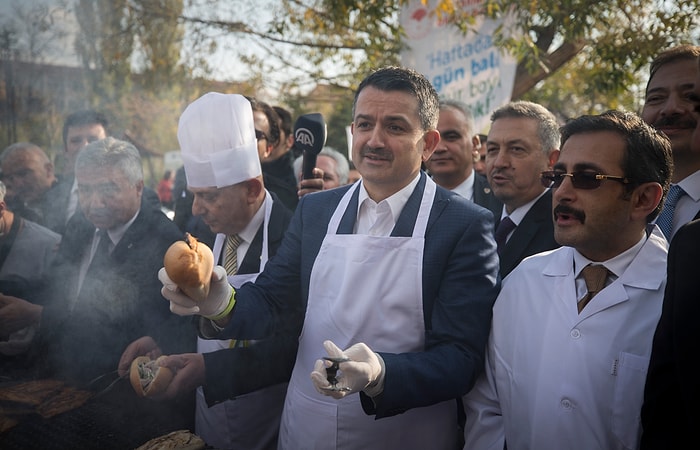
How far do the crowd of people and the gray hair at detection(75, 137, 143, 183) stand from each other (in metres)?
0.01

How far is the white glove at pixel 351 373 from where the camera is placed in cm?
174

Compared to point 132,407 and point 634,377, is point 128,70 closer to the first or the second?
point 132,407

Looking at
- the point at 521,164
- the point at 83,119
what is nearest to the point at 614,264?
the point at 521,164

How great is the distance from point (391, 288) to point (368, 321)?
17 centimetres

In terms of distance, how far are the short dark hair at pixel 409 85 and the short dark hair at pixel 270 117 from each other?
1.69 meters

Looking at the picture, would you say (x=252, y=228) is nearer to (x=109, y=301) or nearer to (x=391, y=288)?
(x=109, y=301)

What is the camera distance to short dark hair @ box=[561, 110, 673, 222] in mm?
2117

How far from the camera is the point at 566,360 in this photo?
2016mm

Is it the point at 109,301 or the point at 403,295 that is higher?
the point at 403,295

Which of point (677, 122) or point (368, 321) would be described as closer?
point (368, 321)

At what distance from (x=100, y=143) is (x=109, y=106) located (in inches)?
103

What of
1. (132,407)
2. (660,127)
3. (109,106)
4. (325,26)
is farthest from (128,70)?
(660,127)

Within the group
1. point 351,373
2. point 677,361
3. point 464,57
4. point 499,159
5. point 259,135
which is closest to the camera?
point 677,361

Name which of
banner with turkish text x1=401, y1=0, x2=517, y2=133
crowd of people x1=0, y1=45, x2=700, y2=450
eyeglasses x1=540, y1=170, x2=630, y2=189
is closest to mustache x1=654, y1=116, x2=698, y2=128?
crowd of people x1=0, y1=45, x2=700, y2=450
